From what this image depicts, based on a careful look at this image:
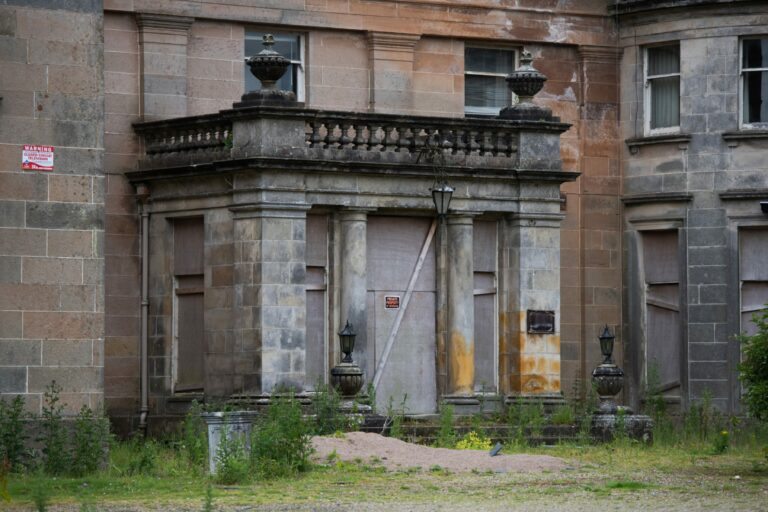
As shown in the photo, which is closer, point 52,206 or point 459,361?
point 52,206

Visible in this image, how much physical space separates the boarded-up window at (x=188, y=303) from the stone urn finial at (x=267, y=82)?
2221 mm

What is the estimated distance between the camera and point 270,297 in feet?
92.3

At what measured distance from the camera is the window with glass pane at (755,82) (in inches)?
1298

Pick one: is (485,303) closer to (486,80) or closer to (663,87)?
(486,80)

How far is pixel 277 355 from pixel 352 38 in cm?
666

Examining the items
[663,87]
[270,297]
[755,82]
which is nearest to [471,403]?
[270,297]

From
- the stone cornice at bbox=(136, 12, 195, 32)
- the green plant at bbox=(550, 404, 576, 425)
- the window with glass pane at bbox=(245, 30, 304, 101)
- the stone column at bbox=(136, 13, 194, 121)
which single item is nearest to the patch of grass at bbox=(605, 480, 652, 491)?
the green plant at bbox=(550, 404, 576, 425)

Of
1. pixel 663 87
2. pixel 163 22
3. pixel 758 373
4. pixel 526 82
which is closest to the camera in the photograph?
pixel 758 373

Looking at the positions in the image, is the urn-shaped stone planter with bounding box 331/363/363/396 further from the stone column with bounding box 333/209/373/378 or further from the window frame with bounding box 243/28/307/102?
the window frame with bounding box 243/28/307/102

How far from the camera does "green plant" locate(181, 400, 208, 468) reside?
2458cm

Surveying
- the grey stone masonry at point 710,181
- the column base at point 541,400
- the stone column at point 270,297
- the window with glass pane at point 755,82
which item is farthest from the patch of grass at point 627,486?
the window with glass pane at point 755,82

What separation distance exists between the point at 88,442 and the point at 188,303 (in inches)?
254

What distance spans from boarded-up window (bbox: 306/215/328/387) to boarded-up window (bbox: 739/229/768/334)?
7.66 m

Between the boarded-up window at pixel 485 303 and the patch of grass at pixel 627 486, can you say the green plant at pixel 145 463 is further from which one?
the boarded-up window at pixel 485 303
